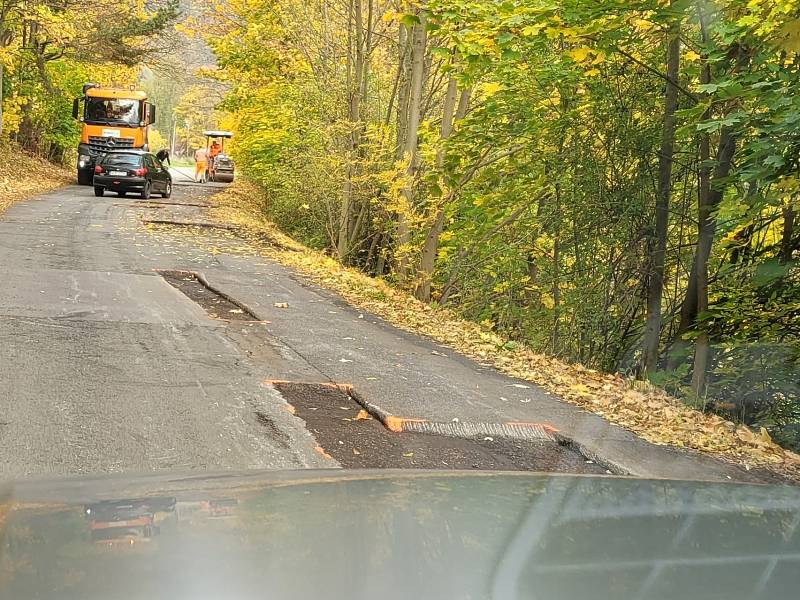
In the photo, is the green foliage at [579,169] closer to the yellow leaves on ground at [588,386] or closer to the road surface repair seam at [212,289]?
the yellow leaves on ground at [588,386]

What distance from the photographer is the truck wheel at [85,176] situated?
33.1 metres

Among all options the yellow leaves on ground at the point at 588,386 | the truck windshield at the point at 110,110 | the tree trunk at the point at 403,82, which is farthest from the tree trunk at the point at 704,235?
the truck windshield at the point at 110,110

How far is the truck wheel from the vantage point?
33062 mm

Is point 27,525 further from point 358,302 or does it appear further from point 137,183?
point 137,183

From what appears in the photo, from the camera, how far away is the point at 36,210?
21812mm

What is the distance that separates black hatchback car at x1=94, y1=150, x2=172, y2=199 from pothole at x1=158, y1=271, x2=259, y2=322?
51.0 feet

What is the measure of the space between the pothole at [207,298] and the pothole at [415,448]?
3865 millimetres

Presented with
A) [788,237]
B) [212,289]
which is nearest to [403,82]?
[212,289]

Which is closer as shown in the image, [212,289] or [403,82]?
[212,289]

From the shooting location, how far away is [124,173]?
28.1 m

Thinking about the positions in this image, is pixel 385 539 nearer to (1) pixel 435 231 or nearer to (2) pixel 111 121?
(1) pixel 435 231

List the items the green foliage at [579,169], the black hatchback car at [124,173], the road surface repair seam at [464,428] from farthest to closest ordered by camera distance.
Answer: the black hatchback car at [124,173] < the green foliage at [579,169] < the road surface repair seam at [464,428]

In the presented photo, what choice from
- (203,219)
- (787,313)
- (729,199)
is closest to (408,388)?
(729,199)

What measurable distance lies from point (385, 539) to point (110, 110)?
3274cm
